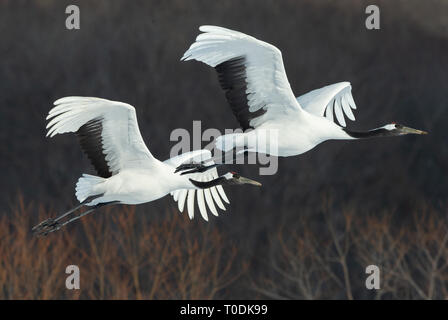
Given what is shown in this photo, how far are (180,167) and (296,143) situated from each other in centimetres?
159

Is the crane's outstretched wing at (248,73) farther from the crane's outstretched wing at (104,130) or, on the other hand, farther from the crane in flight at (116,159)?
the crane's outstretched wing at (104,130)

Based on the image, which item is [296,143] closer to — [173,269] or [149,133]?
[173,269]

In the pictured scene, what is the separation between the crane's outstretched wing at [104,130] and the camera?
43.1ft

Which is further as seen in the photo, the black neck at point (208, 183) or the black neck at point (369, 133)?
the black neck at point (208, 183)

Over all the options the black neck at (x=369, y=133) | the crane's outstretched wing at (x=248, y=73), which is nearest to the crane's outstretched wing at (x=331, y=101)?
the black neck at (x=369, y=133)

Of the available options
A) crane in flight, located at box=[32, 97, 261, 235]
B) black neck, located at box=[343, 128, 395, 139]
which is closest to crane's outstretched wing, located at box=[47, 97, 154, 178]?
crane in flight, located at box=[32, 97, 261, 235]

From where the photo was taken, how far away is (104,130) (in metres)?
13.6

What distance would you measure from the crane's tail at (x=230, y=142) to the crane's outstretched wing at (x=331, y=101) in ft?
5.52

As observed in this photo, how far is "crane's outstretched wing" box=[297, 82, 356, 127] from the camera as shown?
48.3ft

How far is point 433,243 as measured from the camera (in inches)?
1112

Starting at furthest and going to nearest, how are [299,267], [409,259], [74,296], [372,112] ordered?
[372,112], [409,259], [299,267], [74,296]

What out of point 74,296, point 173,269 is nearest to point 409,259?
point 173,269

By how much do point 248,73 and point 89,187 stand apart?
2.58 m

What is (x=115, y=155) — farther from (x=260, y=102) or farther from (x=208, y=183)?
(x=260, y=102)
